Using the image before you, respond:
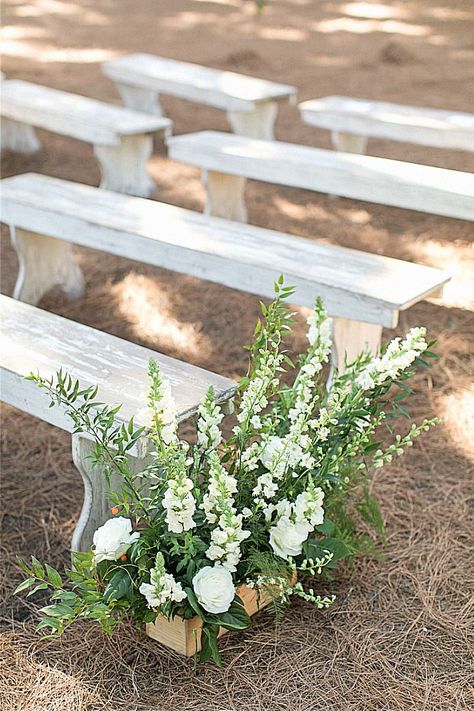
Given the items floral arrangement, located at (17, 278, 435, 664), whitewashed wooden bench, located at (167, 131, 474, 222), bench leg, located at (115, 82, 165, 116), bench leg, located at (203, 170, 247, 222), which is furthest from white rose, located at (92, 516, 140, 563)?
bench leg, located at (115, 82, 165, 116)

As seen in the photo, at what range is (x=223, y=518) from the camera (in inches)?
80.3

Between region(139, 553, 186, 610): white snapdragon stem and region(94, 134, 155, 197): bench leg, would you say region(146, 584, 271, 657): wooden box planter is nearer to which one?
region(139, 553, 186, 610): white snapdragon stem

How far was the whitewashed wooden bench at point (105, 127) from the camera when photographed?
4922 mm

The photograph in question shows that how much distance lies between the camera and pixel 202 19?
10.5 m

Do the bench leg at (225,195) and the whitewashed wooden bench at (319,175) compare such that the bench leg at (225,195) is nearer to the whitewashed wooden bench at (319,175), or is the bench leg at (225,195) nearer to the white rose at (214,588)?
the whitewashed wooden bench at (319,175)

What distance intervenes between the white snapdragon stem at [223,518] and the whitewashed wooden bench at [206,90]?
3.81 meters

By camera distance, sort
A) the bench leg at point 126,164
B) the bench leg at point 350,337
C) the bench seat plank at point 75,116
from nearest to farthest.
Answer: the bench leg at point 350,337
the bench seat plank at point 75,116
the bench leg at point 126,164

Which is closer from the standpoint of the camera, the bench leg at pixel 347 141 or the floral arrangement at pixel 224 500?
the floral arrangement at pixel 224 500

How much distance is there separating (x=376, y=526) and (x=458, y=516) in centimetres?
41

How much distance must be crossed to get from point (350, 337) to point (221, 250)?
59cm

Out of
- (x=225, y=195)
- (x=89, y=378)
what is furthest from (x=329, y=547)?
(x=225, y=195)

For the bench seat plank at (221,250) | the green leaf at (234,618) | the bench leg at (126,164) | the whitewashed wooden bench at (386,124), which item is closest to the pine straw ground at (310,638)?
the green leaf at (234,618)

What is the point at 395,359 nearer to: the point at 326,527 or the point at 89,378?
the point at 326,527

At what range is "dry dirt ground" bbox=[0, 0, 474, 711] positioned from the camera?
2.13 meters
